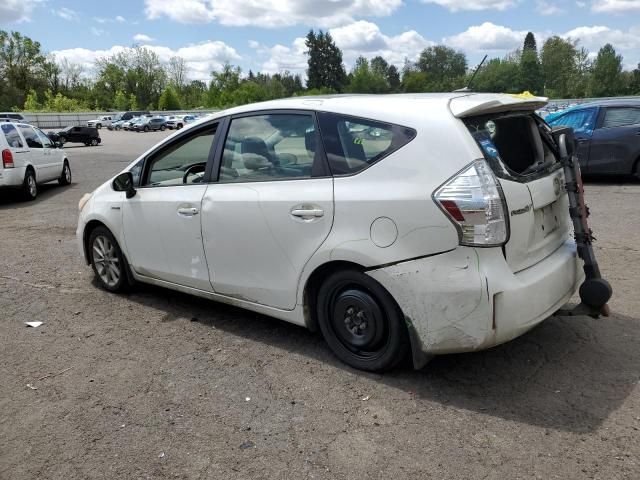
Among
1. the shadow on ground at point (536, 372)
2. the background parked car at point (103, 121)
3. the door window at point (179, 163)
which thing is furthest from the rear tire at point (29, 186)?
the background parked car at point (103, 121)

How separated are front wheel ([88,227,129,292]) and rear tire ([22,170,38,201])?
7850 mm

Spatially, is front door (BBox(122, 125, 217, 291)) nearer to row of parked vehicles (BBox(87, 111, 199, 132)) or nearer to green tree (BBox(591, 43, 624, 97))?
row of parked vehicles (BBox(87, 111, 199, 132))

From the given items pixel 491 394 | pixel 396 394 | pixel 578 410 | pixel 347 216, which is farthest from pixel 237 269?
pixel 578 410

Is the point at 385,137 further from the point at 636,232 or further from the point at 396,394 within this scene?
the point at 636,232

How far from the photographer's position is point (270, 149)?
409cm

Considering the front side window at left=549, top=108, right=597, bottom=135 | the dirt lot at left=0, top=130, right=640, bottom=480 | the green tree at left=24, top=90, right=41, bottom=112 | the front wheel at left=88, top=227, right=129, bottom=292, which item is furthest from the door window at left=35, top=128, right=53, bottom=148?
the green tree at left=24, top=90, right=41, bottom=112

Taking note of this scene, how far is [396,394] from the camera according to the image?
3.45 m

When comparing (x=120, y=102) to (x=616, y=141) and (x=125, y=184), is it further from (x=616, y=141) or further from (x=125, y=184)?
(x=125, y=184)

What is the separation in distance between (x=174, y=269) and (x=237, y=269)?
799mm

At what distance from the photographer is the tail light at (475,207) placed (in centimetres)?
312

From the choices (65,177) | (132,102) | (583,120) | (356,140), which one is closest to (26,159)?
(65,177)

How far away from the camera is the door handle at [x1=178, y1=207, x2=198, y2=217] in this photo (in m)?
4.38

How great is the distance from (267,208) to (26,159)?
10.6 m

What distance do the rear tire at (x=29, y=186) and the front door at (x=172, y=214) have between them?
8.57 metres
